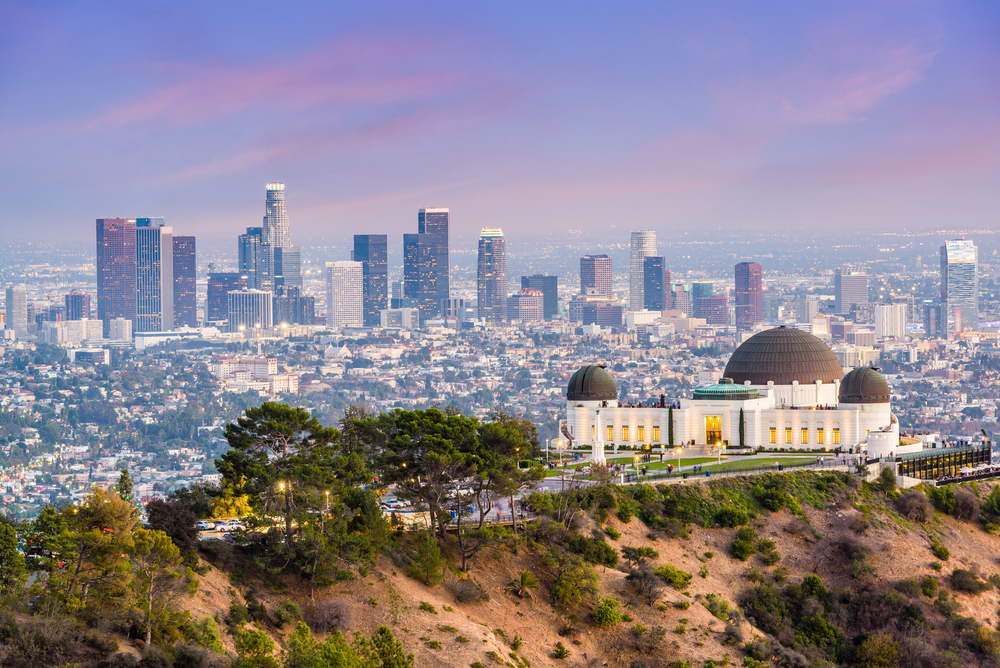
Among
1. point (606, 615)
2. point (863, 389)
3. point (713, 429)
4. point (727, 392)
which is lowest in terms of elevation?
point (606, 615)

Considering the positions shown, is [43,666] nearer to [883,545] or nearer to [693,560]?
[693,560]

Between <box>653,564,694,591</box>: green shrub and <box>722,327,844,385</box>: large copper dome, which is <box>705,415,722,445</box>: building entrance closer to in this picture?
<box>722,327,844,385</box>: large copper dome

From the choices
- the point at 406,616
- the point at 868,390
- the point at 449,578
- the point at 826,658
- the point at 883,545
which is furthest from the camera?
the point at 868,390

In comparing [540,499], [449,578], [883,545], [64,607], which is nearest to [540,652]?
[449,578]

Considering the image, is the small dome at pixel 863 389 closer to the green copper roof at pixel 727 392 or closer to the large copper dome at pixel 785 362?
the large copper dome at pixel 785 362

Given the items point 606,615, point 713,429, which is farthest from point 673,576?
point 713,429

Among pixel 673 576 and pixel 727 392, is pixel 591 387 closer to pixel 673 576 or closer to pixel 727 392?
pixel 727 392
